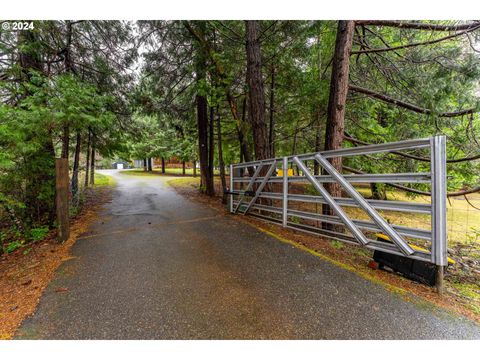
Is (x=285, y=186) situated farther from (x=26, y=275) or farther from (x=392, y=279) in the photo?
(x=26, y=275)

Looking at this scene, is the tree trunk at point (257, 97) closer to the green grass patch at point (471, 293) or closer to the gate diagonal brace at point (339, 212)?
the gate diagonal brace at point (339, 212)

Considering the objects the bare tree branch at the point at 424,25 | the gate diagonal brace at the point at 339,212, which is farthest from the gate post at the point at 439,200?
the bare tree branch at the point at 424,25

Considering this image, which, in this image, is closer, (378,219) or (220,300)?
(220,300)

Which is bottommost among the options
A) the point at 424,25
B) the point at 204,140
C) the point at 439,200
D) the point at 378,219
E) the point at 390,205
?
the point at 378,219

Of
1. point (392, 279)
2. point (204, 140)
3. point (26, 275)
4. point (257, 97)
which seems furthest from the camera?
point (204, 140)

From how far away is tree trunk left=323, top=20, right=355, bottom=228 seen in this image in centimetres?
410

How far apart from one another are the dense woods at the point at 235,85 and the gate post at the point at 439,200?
1.77 meters

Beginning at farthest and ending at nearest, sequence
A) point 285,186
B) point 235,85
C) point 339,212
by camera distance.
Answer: point 235,85 < point 285,186 < point 339,212

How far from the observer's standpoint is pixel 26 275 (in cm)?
304

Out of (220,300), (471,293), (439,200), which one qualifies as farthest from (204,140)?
(471,293)

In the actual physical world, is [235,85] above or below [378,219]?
above

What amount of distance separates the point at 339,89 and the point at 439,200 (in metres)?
2.81

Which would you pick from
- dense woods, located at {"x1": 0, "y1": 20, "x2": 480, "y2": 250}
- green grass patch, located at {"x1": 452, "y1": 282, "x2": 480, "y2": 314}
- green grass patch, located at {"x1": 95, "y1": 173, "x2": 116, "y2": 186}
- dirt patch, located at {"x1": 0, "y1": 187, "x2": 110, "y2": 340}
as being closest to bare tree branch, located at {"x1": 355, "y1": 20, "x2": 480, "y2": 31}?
dense woods, located at {"x1": 0, "y1": 20, "x2": 480, "y2": 250}

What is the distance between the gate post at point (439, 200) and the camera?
2229 mm
